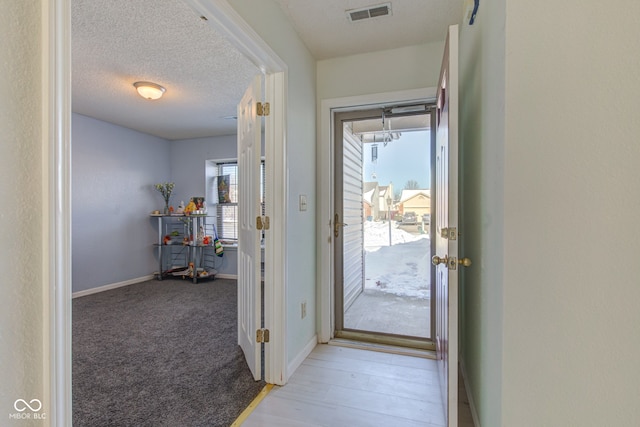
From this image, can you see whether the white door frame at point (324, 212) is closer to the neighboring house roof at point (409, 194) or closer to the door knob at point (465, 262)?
the neighboring house roof at point (409, 194)

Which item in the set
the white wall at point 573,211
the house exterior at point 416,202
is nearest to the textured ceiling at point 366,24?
the white wall at point 573,211

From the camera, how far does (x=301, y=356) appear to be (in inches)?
86.0

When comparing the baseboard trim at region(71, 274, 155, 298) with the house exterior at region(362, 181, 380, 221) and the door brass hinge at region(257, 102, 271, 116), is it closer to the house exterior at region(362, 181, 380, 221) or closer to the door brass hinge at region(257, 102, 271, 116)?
the house exterior at region(362, 181, 380, 221)

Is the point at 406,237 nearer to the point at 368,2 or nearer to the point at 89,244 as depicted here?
the point at 368,2

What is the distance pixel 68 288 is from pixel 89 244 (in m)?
4.17

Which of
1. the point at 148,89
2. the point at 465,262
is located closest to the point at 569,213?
the point at 465,262

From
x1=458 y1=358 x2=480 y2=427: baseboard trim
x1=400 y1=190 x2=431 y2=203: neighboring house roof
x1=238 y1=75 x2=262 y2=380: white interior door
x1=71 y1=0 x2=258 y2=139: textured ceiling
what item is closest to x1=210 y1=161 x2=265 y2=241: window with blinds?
x1=71 y1=0 x2=258 y2=139: textured ceiling

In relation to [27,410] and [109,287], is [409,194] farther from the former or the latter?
[109,287]

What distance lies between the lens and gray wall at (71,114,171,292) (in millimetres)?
3959

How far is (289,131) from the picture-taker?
202cm

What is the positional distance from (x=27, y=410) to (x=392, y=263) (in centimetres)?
381

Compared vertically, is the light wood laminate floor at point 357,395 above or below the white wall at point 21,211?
below

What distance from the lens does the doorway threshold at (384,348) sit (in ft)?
7.60

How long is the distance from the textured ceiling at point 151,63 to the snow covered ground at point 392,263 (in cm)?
246
